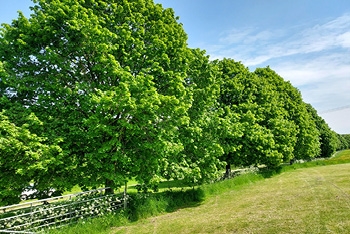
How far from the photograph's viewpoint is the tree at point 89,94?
41.1 feet

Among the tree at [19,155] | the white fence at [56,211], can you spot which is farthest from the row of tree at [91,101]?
the white fence at [56,211]

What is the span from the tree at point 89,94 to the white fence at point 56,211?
0.92 meters

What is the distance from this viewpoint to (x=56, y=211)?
11406 millimetres

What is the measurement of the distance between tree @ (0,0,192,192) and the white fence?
3.01 ft

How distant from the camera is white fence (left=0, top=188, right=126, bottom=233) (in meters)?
10.2

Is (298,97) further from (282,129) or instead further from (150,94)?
(150,94)

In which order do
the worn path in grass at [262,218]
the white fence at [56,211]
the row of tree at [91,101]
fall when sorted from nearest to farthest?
the worn path in grass at [262,218], the white fence at [56,211], the row of tree at [91,101]

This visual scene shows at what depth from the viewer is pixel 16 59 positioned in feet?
43.2

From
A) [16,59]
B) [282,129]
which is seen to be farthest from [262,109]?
[16,59]

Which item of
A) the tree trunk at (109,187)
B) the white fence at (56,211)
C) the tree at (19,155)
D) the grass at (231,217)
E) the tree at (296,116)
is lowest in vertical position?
the grass at (231,217)

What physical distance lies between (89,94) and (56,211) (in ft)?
18.5

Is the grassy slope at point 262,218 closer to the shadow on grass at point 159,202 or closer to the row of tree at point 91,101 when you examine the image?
the shadow on grass at point 159,202

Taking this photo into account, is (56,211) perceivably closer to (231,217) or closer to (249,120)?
(231,217)

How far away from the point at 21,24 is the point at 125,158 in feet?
30.7
